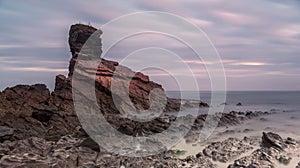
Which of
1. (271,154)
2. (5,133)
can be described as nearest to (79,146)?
(5,133)

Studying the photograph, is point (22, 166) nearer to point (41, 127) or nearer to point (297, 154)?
point (41, 127)

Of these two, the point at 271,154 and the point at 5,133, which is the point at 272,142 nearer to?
the point at 271,154

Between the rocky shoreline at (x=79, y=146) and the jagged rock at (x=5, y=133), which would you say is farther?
the jagged rock at (x=5, y=133)

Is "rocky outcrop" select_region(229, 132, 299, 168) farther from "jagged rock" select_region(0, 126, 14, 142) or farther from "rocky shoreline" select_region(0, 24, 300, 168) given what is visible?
"jagged rock" select_region(0, 126, 14, 142)

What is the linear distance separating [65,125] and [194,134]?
16.2 m

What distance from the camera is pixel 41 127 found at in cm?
3634

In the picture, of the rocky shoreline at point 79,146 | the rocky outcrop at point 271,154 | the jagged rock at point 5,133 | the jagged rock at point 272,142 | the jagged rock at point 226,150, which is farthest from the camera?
the jagged rock at point 5,133

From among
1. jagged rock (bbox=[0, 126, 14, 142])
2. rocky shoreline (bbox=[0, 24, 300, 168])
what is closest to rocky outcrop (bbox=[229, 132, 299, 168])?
rocky shoreline (bbox=[0, 24, 300, 168])

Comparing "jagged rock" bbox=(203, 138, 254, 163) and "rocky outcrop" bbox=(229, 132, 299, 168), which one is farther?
"jagged rock" bbox=(203, 138, 254, 163)

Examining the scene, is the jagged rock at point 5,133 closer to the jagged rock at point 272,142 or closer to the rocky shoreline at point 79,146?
the rocky shoreline at point 79,146

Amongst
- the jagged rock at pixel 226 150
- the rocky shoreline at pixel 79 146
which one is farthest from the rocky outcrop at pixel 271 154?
the jagged rock at pixel 226 150

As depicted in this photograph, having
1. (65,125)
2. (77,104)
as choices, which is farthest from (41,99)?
(65,125)

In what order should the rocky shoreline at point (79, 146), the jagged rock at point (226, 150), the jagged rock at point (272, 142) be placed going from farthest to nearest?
1. the jagged rock at point (272, 142)
2. the jagged rock at point (226, 150)
3. the rocky shoreline at point (79, 146)

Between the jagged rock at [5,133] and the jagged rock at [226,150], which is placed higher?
the jagged rock at [5,133]
